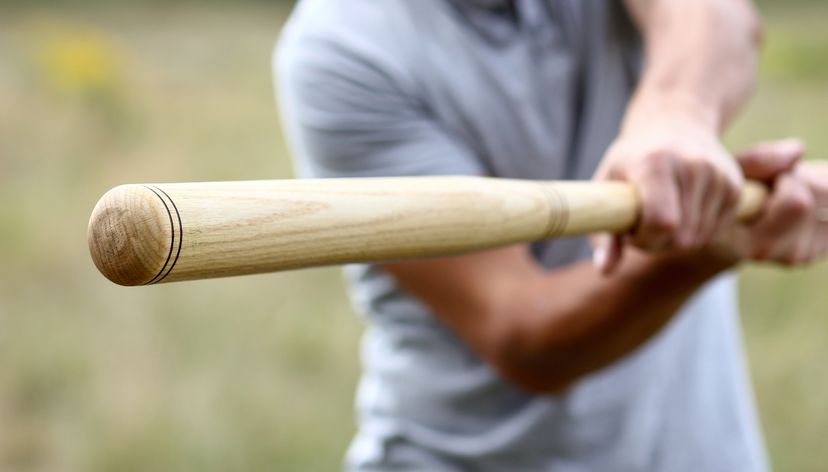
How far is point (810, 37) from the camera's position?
19.0ft

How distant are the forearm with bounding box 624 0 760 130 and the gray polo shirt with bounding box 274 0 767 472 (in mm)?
87

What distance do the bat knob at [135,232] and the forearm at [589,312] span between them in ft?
1.89

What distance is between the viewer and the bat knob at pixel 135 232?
0.54 m

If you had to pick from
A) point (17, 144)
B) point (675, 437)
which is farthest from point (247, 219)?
point (17, 144)

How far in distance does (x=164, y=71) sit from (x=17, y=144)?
120 cm

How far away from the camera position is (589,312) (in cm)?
105

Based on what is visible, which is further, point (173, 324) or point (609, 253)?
point (173, 324)

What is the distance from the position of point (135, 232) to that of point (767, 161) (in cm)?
71

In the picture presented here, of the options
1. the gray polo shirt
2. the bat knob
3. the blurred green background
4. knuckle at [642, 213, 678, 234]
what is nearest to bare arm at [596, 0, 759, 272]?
knuckle at [642, 213, 678, 234]

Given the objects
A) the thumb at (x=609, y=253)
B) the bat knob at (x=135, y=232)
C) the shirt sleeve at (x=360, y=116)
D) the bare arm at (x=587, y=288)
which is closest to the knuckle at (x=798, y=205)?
the bare arm at (x=587, y=288)

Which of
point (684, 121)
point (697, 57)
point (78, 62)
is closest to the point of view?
point (684, 121)

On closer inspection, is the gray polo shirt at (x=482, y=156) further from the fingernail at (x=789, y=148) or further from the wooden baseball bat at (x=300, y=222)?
the wooden baseball bat at (x=300, y=222)

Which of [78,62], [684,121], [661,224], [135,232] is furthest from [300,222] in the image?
[78,62]

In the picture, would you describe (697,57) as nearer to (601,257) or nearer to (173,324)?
(601,257)
